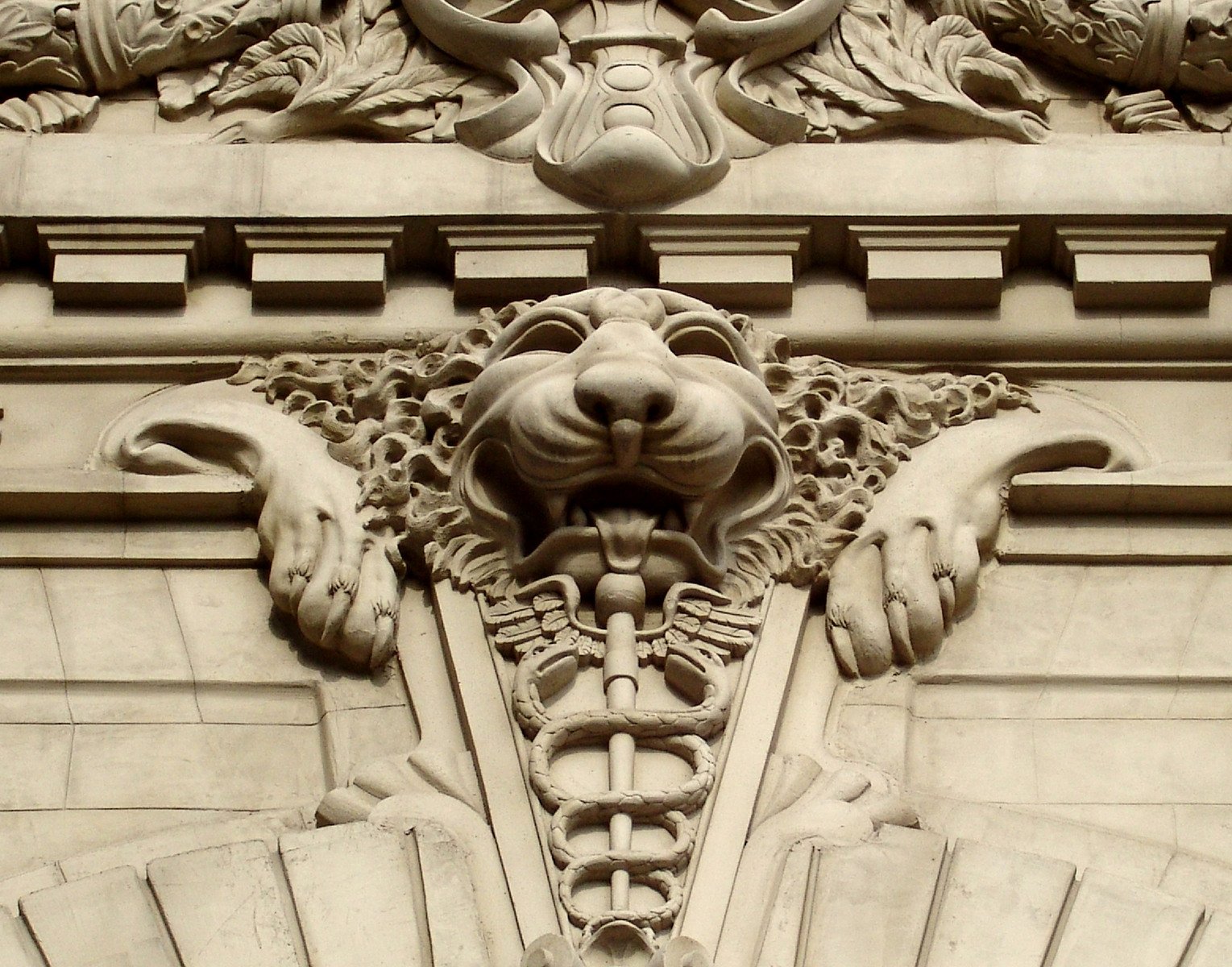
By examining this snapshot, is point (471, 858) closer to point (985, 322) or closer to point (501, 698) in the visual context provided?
point (501, 698)

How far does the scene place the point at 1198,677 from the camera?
6.62m

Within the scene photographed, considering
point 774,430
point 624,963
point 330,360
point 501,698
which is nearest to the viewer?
point 624,963

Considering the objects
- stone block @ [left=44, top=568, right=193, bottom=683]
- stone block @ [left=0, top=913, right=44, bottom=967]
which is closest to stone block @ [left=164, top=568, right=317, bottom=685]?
stone block @ [left=44, top=568, right=193, bottom=683]

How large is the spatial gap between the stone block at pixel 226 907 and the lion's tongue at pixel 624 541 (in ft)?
4.11

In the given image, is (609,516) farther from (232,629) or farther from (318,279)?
(318,279)

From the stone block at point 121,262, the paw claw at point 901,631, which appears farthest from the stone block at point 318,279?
the paw claw at point 901,631

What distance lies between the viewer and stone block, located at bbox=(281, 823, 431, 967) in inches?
224

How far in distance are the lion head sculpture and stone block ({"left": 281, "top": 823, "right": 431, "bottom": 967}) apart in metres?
1.00

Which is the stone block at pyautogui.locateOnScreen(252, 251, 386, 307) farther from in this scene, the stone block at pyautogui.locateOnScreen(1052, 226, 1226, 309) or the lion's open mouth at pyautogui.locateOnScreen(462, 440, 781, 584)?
the stone block at pyautogui.locateOnScreen(1052, 226, 1226, 309)

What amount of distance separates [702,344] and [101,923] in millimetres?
2420

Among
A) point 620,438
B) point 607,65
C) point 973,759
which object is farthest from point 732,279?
point 973,759

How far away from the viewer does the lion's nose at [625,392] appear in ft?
21.3

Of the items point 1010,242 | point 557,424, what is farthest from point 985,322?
point 557,424

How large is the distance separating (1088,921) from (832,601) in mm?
1307
